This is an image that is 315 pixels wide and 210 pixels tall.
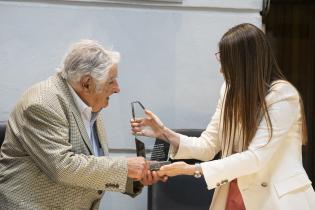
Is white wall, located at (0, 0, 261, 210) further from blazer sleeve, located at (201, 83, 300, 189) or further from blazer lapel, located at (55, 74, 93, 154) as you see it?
blazer sleeve, located at (201, 83, 300, 189)

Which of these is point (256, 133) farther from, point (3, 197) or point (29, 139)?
point (3, 197)

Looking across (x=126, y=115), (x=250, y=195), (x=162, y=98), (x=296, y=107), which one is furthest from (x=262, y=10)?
(x=250, y=195)

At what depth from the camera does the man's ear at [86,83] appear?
2137 mm

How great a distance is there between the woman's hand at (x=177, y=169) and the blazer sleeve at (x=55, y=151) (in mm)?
282

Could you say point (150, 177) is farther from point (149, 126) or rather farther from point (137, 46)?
point (137, 46)

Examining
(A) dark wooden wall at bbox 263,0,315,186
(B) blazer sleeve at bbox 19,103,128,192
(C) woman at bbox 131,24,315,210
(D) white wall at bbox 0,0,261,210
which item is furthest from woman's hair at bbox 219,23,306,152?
(A) dark wooden wall at bbox 263,0,315,186

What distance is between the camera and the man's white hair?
2.12 m

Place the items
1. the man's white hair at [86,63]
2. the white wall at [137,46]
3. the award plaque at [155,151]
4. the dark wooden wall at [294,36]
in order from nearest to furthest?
the man's white hair at [86,63], the award plaque at [155,151], the white wall at [137,46], the dark wooden wall at [294,36]

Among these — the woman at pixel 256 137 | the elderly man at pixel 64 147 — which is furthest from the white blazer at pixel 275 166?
the elderly man at pixel 64 147

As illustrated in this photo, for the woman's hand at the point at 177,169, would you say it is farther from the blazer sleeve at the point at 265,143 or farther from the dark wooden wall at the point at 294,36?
the dark wooden wall at the point at 294,36

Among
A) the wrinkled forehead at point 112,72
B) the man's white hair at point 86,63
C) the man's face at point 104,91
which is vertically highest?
the man's white hair at point 86,63

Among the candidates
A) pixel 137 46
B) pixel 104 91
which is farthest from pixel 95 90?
pixel 137 46

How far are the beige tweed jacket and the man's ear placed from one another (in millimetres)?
71

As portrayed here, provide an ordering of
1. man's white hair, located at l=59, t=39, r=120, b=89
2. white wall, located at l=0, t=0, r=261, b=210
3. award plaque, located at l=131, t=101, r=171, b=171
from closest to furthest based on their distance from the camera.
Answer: man's white hair, located at l=59, t=39, r=120, b=89
award plaque, located at l=131, t=101, r=171, b=171
white wall, located at l=0, t=0, r=261, b=210
